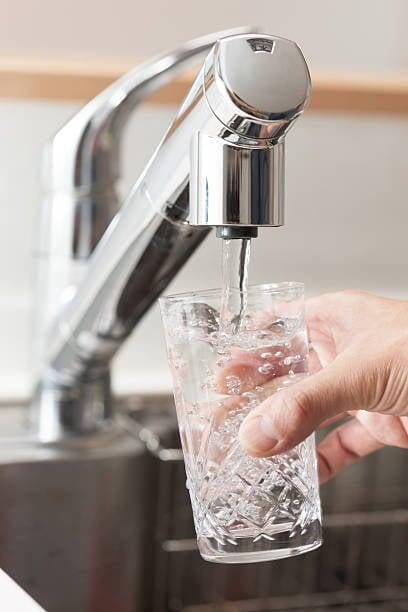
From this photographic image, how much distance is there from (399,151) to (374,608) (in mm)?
511

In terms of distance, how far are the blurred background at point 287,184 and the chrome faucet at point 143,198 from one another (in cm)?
12

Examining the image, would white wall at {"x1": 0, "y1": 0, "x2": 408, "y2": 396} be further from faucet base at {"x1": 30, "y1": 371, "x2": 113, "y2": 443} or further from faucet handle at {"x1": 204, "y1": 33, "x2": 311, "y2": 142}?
faucet handle at {"x1": 204, "y1": 33, "x2": 311, "y2": 142}

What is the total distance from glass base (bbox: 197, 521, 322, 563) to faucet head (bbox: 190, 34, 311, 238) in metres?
0.17

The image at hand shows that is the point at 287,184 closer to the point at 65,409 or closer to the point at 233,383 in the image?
the point at 65,409

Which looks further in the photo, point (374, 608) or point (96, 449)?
point (374, 608)

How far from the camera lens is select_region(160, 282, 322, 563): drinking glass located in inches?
20.3

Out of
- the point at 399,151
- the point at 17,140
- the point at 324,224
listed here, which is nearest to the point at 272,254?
the point at 324,224

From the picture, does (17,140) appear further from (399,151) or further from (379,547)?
(379,547)

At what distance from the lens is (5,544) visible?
2.63ft

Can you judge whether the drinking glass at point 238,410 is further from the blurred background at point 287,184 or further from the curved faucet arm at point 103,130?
the blurred background at point 287,184

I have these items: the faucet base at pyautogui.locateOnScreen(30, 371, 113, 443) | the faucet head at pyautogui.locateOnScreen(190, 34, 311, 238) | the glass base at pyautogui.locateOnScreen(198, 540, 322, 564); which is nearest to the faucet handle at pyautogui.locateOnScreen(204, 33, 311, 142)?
the faucet head at pyautogui.locateOnScreen(190, 34, 311, 238)

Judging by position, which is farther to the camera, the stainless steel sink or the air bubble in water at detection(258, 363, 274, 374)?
the stainless steel sink

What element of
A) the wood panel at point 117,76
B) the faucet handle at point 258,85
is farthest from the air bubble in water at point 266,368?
the wood panel at point 117,76

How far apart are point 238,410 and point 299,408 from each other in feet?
0.13
